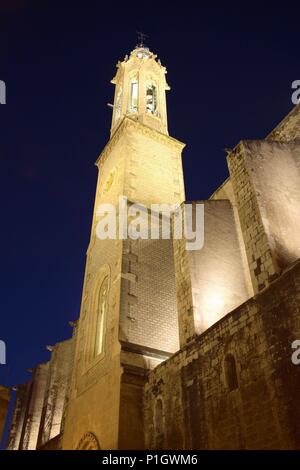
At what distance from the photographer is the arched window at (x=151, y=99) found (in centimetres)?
2389

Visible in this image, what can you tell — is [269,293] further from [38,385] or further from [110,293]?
[38,385]

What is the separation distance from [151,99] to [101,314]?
1468 centimetres

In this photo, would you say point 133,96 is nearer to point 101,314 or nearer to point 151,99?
point 151,99

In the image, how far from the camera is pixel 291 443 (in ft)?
22.6

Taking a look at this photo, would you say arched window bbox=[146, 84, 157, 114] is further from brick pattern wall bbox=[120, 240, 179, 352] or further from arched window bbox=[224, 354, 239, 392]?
arched window bbox=[224, 354, 239, 392]

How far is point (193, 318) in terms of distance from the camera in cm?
1162

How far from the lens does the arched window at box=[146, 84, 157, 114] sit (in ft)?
78.4

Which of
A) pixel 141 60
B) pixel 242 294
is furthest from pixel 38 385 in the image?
pixel 141 60

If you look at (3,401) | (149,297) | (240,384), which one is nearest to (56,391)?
(149,297)

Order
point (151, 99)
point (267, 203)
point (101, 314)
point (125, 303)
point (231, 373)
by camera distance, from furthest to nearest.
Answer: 1. point (151, 99)
2. point (101, 314)
3. point (125, 303)
4. point (267, 203)
5. point (231, 373)

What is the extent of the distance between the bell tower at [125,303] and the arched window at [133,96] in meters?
1.21

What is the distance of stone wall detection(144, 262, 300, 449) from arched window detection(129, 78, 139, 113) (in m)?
16.9

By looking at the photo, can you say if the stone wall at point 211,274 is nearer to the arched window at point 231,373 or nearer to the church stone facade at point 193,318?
the church stone facade at point 193,318

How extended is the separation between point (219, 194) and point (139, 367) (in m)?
8.27
